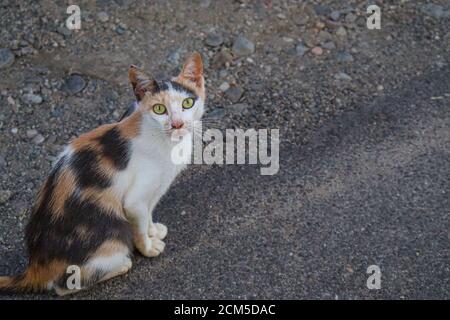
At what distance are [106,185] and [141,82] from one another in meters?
0.67

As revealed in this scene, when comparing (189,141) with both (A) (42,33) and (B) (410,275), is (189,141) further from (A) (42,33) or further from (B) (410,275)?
(A) (42,33)

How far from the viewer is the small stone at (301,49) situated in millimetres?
5836

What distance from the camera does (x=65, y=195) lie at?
3857 millimetres

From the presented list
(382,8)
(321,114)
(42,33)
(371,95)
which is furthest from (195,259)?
(382,8)

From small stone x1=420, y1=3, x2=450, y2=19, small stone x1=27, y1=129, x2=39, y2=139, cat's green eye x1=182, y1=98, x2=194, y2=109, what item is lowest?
small stone x1=27, y1=129, x2=39, y2=139

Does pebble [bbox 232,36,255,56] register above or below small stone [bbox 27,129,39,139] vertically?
above

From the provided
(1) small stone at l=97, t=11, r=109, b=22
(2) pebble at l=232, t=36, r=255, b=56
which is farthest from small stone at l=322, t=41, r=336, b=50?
(1) small stone at l=97, t=11, r=109, b=22

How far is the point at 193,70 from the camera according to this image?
3.98m

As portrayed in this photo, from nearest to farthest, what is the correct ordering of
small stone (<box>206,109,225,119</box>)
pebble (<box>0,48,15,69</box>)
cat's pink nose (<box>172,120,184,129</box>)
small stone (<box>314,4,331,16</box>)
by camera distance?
cat's pink nose (<box>172,120,184,129</box>), small stone (<box>206,109,225,119</box>), pebble (<box>0,48,15,69</box>), small stone (<box>314,4,331,16</box>)

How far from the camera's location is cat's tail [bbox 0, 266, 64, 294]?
12.9 ft

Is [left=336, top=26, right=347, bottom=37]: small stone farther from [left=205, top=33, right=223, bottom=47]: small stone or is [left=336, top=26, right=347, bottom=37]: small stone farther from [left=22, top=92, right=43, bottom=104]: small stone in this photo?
[left=22, top=92, right=43, bottom=104]: small stone

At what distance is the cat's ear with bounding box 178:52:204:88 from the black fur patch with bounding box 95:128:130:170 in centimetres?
55

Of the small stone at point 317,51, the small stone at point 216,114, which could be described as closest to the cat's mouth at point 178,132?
the small stone at point 216,114

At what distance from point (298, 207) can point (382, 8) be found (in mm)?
2603
